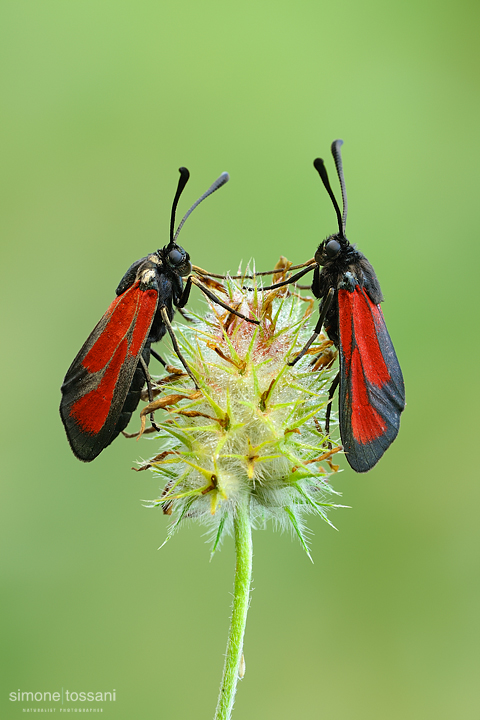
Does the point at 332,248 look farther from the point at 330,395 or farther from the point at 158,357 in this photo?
the point at 158,357

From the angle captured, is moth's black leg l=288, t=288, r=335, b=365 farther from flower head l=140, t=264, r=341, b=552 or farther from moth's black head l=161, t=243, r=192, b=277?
moth's black head l=161, t=243, r=192, b=277

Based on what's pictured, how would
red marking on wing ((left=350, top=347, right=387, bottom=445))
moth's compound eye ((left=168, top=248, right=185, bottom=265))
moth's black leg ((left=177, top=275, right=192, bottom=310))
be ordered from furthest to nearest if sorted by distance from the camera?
1. moth's black leg ((left=177, top=275, right=192, bottom=310))
2. moth's compound eye ((left=168, top=248, right=185, bottom=265))
3. red marking on wing ((left=350, top=347, right=387, bottom=445))

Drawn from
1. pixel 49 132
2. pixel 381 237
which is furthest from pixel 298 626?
pixel 49 132

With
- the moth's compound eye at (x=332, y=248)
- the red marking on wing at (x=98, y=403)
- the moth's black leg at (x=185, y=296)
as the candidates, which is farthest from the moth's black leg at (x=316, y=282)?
the red marking on wing at (x=98, y=403)

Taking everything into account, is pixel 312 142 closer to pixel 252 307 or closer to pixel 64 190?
pixel 64 190

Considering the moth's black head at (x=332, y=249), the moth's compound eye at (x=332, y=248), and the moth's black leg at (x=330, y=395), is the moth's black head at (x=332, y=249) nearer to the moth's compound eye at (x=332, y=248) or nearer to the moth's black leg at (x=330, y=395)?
the moth's compound eye at (x=332, y=248)

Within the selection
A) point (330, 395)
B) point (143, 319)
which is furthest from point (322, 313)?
point (143, 319)

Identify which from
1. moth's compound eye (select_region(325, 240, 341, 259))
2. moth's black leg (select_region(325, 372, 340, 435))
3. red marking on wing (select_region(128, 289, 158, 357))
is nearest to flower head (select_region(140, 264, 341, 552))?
moth's black leg (select_region(325, 372, 340, 435))
